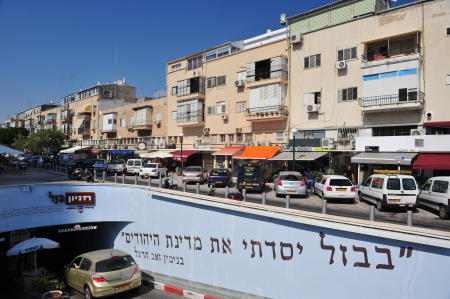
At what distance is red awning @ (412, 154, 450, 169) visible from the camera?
19516 mm

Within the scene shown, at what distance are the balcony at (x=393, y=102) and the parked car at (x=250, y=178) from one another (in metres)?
10.6

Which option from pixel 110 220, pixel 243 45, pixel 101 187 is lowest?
pixel 110 220

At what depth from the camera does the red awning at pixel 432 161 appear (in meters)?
19.5

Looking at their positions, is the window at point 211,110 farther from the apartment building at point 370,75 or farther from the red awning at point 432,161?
the red awning at point 432,161

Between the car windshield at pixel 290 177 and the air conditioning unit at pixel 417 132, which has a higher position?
the air conditioning unit at pixel 417 132

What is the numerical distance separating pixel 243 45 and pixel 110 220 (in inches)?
1319

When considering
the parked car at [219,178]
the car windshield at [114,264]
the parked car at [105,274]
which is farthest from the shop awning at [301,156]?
the parked car at [105,274]

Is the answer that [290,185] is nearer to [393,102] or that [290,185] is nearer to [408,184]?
[408,184]

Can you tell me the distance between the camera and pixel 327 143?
26484 millimetres

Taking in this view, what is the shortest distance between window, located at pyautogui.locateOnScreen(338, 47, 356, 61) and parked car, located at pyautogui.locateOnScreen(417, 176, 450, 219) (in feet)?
48.2

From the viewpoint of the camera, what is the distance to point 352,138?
1009 inches

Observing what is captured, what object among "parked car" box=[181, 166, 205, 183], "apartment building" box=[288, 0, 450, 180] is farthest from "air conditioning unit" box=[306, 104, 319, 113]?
"parked car" box=[181, 166, 205, 183]

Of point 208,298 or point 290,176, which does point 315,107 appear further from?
point 208,298

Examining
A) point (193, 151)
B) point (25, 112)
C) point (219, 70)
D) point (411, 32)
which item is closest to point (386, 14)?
point (411, 32)
